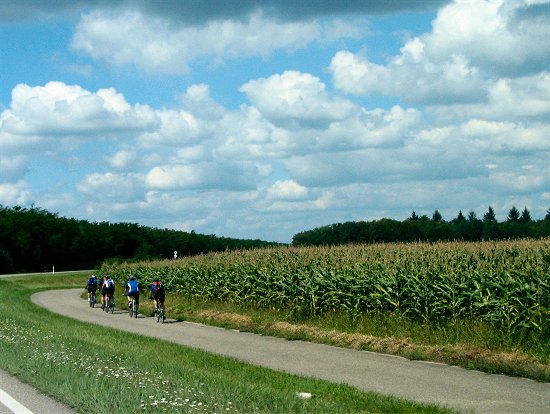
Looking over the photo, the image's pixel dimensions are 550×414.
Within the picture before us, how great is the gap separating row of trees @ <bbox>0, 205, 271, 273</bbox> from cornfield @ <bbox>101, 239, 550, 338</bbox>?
242 feet

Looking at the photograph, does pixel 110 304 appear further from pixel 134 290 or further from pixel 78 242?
pixel 78 242

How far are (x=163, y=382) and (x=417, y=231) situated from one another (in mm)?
42017

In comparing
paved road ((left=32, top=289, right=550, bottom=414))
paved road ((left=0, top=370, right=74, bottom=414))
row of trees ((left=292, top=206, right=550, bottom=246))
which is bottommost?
paved road ((left=32, top=289, right=550, bottom=414))

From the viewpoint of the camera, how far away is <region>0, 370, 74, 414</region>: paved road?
35.1 feet

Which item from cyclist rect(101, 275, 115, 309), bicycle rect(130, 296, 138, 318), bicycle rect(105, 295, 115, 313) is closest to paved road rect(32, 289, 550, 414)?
bicycle rect(130, 296, 138, 318)

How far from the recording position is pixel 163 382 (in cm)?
1268

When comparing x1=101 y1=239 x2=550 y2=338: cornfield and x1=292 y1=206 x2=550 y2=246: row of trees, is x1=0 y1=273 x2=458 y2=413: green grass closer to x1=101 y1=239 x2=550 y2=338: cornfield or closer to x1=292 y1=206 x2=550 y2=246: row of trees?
x1=101 y1=239 x2=550 y2=338: cornfield

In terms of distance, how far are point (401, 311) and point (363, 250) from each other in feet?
29.0

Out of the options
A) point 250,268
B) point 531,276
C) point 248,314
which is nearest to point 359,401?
point 531,276

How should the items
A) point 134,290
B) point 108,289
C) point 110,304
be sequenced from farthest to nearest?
1. point 110,304
2. point 108,289
3. point 134,290

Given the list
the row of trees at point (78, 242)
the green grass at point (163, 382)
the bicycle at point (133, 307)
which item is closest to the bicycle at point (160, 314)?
→ the bicycle at point (133, 307)

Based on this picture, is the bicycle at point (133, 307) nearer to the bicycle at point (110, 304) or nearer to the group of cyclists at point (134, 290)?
the group of cyclists at point (134, 290)

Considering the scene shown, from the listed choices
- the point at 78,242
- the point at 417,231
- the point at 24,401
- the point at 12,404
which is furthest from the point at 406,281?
the point at 78,242

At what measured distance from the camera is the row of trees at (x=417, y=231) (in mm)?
46812
